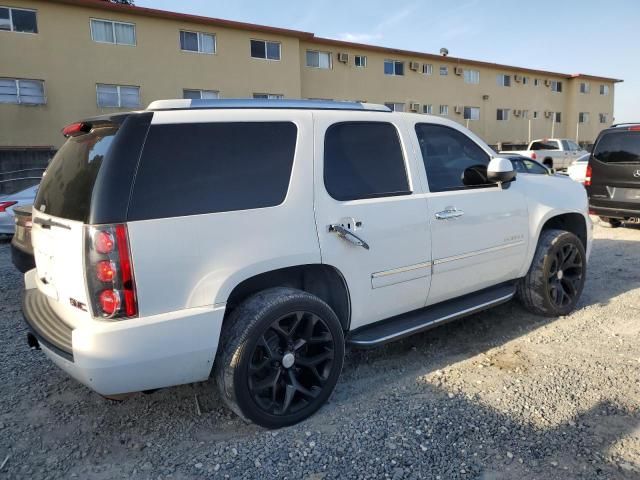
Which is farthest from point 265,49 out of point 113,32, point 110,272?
point 110,272

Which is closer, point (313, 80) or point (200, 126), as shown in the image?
point (200, 126)

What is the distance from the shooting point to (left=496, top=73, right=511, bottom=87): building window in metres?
33.1

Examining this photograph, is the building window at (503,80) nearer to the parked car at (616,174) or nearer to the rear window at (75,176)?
the parked car at (616,174)

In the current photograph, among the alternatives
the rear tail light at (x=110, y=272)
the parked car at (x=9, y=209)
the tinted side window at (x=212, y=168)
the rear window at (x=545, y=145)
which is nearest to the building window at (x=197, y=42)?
the parked car at (x=9, y=209)

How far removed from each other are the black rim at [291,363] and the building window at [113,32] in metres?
19.8

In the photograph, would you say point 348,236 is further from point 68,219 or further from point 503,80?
point 503,80

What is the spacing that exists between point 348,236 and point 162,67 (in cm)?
1961

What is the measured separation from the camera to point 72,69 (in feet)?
59.8

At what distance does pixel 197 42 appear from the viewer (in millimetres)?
20703

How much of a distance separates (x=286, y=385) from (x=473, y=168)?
90.8 inches

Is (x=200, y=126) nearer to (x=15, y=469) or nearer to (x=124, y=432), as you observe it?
(x=124, y=432)

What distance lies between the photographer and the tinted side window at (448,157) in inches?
141

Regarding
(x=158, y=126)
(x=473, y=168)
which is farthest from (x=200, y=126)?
→ (x=473, y=168)

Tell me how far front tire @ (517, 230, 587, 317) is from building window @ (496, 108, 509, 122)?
104 feet
